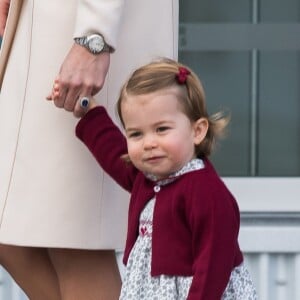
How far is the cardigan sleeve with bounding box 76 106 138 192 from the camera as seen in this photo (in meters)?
2.73

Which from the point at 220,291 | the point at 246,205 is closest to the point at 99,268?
the point at 220,291

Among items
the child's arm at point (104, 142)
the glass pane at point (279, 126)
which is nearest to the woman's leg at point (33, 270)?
the child's arm at point (104, 142)

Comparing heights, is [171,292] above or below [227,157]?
below

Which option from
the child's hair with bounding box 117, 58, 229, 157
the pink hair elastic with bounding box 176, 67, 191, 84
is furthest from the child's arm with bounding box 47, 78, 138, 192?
the pink hair elastic with bounding box 176, 67, 191, 84

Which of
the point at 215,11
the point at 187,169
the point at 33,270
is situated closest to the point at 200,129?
the point at 187,169

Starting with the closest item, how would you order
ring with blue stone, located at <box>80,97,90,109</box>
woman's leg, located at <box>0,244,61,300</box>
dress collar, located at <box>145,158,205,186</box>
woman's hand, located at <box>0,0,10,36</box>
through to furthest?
1. dress collar, located at <box>145,158,205,186</box>
2. ring with blue stone, located at <box>80,97,90,109</box>
3. woman's leg, located at <box>0,244,61,300</box>
4. woman's hand, located at <box>0,0,10,36</box>

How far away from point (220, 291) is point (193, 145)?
0.30 metres

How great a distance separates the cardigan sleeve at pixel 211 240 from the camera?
2.45m

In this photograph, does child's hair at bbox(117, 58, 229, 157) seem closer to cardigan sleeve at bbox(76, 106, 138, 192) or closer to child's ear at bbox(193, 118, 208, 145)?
child's ear at bbox(193, 118, 208, 145)

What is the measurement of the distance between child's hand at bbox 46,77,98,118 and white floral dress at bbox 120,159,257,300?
0.24 metres

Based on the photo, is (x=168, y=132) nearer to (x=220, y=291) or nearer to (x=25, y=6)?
(x=220, y=291)

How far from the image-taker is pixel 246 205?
4.14 meters

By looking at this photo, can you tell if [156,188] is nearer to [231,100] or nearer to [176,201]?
[176,201]

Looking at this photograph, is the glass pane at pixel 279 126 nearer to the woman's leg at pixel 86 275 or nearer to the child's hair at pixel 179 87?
the woman's leg at pixel 86 275
